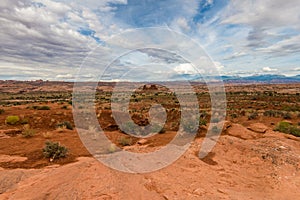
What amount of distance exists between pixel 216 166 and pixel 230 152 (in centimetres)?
182

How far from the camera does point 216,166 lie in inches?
377

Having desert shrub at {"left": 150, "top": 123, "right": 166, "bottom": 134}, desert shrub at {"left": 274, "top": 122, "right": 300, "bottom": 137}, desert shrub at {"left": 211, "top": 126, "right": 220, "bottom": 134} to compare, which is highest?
desert shrub at {"left": 211, "top": 126, "right": 220, "bottom": 134}

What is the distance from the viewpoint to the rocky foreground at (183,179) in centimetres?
667

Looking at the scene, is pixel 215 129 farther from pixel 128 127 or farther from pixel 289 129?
pixel 128 127

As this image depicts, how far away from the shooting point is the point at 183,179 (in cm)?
786

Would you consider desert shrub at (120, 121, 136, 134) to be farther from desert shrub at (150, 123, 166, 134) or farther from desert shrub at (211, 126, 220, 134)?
desert shrub at (211, 126, 220, 134)

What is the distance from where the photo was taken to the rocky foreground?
667cm

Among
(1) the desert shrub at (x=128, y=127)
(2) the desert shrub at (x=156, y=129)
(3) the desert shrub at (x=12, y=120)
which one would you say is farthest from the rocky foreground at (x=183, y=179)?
(3) the desert shrub at (x=12, y=120)

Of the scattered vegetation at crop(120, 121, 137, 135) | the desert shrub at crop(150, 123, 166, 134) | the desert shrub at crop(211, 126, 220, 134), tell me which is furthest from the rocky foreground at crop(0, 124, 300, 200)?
the scattered vegetation at crop(120, 121, 137, 135)

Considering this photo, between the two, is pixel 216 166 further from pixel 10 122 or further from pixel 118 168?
pixel 10 122

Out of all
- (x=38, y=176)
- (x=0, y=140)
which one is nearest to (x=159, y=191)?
(x=38, y=176)

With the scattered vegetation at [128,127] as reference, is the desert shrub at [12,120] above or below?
above

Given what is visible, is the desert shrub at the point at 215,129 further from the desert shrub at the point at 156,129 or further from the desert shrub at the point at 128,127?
the desert shrub at the point at 128,127

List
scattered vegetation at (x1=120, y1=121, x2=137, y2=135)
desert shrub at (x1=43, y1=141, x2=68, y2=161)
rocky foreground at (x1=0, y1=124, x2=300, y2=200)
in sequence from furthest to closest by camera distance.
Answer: scattered vegetation at (x1=120, y1=121, x2=137, y2=135), desert shrub at (x1=43, y1=141, x2=68, y2=161), rocky foreground at (x1=0, y1=124, x2=300, y2=200)
